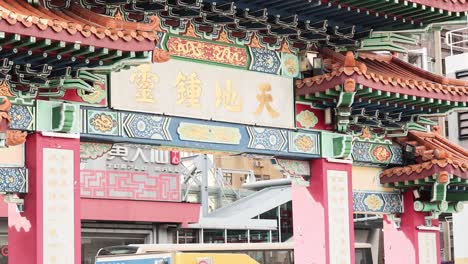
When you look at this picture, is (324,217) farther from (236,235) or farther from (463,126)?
(463,126)

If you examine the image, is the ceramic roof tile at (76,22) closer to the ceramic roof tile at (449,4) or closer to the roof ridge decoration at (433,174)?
the ceramic roof tile at (449,4)

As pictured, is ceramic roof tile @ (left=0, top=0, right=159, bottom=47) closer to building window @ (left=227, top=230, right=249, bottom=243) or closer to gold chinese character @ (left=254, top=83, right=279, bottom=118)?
gold chinese character @ (left=254, top=83, right=279, bottom=118)

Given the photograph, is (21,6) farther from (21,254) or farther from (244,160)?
(244,160)

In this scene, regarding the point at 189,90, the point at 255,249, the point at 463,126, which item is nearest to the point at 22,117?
the point at 189,90

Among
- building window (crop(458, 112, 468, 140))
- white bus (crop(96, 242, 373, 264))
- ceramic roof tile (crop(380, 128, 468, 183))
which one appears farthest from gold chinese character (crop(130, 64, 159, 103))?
building window (crop(458, 112, 468, 140))

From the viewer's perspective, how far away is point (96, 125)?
42.7ft

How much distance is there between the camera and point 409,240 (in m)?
17.0

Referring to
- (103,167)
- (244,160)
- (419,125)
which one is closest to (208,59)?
(419,125)

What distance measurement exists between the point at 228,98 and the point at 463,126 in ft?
52.3

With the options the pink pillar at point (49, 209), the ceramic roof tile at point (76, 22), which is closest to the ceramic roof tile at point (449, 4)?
the ceramic roof tile at point (76, 22)

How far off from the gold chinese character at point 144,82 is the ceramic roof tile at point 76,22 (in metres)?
1.01

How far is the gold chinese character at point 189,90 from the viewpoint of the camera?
45.5 feet

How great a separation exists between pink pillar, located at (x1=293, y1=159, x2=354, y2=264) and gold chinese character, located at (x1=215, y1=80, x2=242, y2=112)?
1659mm

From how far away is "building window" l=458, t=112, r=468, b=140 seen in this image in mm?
29141
